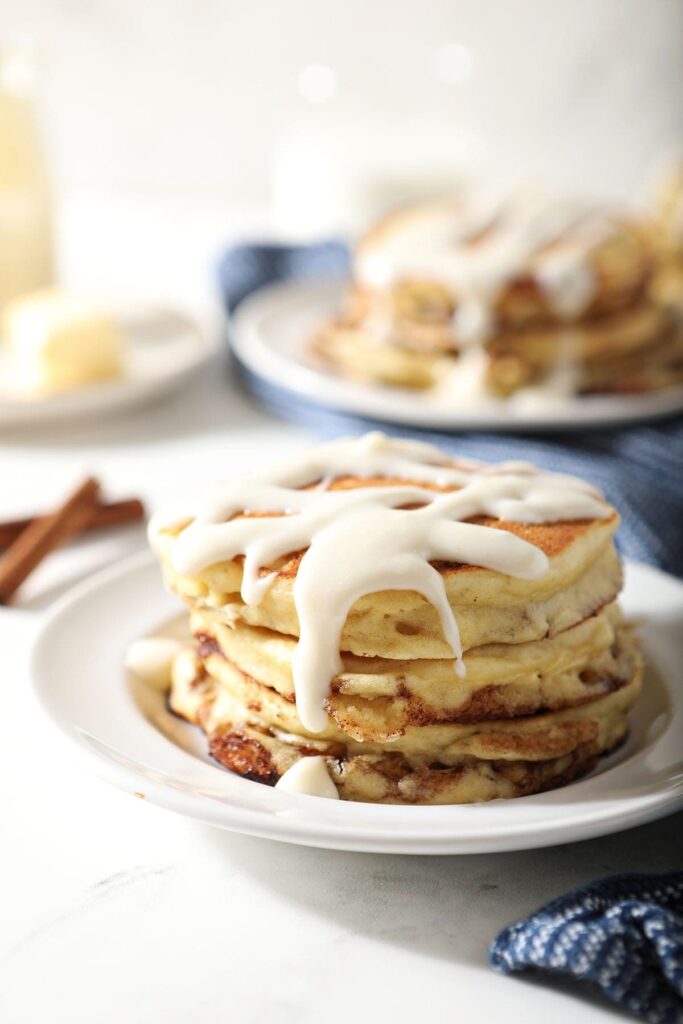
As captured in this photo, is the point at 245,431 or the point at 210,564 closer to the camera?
the point at 210,564

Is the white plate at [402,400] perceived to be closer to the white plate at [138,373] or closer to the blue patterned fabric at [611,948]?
the white plate at [138,373]

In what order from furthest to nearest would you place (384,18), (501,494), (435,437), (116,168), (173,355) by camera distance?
(116,168)
(384,18)
(173,355)
(435,437)
(501,494)

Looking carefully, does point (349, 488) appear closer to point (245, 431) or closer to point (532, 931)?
point (532, 931)

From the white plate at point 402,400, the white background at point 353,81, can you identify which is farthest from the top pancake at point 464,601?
the white background at point 353,81

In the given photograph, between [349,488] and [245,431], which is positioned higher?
[349,488]

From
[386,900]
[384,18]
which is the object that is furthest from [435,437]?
[384,18]

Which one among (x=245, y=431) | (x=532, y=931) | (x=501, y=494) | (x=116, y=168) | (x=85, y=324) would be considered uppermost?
(x=501, y=494)

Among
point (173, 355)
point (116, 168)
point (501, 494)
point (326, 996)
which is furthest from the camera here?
point (116, 168)

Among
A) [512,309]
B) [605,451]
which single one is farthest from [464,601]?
[512,309]
